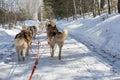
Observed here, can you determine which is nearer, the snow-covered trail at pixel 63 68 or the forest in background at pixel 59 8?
the snow-covered trail at pixel 63 68

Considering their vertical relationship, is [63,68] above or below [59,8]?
below

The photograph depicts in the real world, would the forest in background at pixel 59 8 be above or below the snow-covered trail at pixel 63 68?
above

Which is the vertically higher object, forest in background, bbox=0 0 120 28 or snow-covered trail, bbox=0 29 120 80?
forest in background, bbox=0 0 120 28

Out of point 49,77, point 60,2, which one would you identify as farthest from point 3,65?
point 60,2

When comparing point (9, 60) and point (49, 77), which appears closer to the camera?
point (49, 77)

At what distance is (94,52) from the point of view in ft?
37.4

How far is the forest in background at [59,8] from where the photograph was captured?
33.6m

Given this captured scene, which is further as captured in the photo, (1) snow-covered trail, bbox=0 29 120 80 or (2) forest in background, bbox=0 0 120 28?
(2) forest in background, bbox=0 0 120 28

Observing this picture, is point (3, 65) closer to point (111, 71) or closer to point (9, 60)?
point (9, 60)

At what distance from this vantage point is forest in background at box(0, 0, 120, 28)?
3356cm

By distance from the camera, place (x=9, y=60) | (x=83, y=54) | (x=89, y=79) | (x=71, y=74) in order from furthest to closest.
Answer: (x=83, y=54) → (x=9, y=60) → (x=71, y=74) → (x=89, y=79)

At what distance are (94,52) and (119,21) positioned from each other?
17.7 ft

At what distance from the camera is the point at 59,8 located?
172ft

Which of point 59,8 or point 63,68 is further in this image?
point 59,8
